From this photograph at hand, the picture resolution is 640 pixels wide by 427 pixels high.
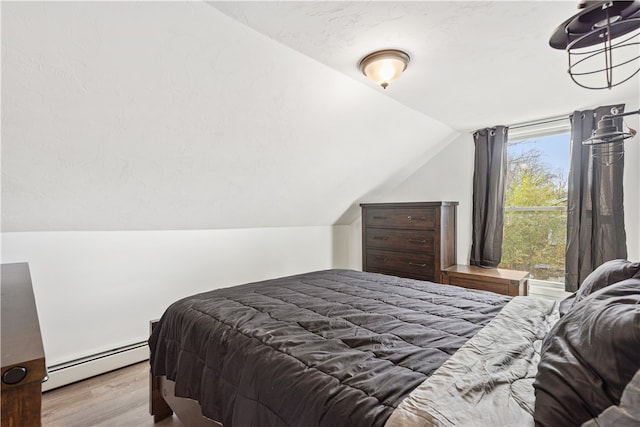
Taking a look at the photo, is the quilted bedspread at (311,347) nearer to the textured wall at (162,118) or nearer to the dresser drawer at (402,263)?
the textured wall at (162,118)

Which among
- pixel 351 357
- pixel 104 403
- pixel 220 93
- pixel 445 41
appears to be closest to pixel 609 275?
pixel 351 357

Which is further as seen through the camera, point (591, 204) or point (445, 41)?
point (591, 204)

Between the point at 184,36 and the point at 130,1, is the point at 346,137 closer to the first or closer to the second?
the point at 184,36

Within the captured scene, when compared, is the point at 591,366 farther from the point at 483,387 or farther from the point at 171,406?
the point at 171,406

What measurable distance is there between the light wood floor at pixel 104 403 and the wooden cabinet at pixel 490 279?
257cm

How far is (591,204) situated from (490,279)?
1026mm

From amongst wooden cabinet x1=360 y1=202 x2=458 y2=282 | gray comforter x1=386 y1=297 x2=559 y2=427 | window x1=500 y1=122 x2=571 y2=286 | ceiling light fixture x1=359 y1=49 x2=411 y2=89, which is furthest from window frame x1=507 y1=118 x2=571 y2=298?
gray comforter x1=386 y1=297 x2=559 y2=427

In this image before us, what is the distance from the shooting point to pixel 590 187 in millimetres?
2639

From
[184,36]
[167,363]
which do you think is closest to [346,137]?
[184,36]

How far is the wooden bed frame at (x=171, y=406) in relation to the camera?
1.45m

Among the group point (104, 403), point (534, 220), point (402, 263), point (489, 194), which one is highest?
point (489, 194)

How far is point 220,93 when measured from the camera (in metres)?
1.84

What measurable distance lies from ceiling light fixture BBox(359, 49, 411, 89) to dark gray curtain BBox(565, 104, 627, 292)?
1.97 metres

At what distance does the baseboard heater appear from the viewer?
7.13 feet
